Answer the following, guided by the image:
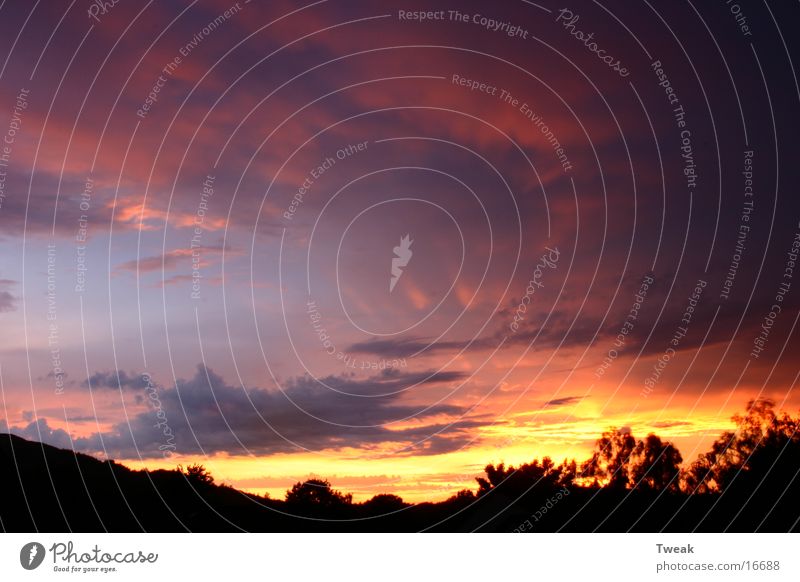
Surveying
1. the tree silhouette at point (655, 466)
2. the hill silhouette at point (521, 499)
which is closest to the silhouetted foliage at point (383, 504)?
the hill silhouette at point (521, 499)

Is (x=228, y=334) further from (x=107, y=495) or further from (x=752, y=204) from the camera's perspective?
(x=752, y=204)

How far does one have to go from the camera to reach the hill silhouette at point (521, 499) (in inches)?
982

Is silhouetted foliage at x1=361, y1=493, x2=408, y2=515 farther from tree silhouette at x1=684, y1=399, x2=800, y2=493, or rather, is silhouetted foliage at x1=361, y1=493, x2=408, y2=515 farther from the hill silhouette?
tree silhouette at x1=684, y1=399, x2=800, y2=493

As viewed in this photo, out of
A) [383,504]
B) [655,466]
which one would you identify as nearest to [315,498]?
[383,504]

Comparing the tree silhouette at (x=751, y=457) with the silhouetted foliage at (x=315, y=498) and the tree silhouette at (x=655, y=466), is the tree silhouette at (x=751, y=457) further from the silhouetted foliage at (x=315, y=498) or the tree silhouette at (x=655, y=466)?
the silhouetted foliage at (x=315, y=498)
